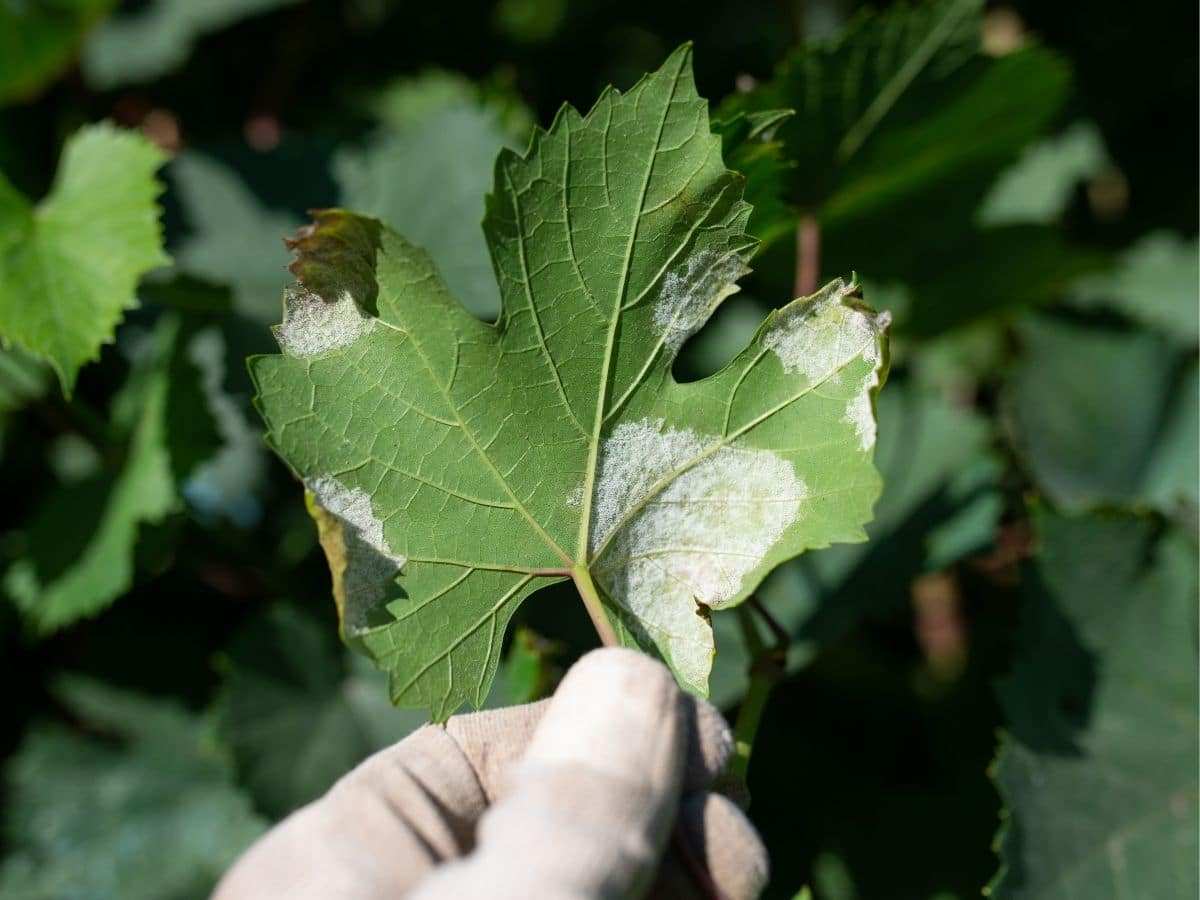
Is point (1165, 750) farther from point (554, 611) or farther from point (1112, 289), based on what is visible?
point (1112, 289)

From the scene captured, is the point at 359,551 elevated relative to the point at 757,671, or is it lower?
elevated

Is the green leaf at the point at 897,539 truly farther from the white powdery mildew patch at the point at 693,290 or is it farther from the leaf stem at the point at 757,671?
the white powdery mildew patch at the point at 693,290

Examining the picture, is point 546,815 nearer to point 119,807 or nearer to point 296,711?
point 296,711

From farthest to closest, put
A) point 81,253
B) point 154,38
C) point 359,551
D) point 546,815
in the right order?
point 154,38
point 81,253
point 359,551
point 546,815

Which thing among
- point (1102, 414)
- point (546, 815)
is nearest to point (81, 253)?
point (546, 815)

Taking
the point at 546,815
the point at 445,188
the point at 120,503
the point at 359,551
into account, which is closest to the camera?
the point at 546,815
